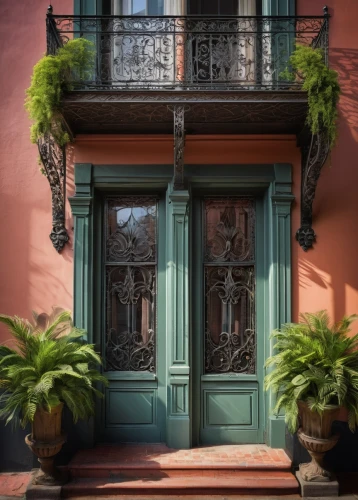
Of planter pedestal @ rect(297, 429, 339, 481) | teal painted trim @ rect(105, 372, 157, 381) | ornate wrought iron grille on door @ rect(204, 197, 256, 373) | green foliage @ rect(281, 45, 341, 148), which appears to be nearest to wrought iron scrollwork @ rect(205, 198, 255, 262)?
ornate wrought iron grille on door @ rect(204, 197, 256, 373)

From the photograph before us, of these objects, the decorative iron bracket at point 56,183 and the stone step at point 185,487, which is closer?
the stone step at point 185,487

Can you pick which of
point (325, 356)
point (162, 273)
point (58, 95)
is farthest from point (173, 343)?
point (58, 95)

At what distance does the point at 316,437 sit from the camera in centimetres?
520

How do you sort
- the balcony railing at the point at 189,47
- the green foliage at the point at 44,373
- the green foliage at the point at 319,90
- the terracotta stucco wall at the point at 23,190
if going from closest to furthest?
the green foliage at the point at 44,373, the green foliage at the point at 319,90, the balcony railing at the point at 189,47, the terracotta stucco wall at the point at 23,190

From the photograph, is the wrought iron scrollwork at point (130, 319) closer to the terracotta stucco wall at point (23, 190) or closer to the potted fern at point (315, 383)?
the terracotta stucco wall at point (23, 190)

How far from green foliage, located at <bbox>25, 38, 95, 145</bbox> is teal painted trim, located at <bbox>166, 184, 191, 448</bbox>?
155 centimetres

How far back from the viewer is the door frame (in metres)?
5.96

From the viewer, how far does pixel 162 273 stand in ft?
20.5

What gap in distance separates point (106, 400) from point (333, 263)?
316cm

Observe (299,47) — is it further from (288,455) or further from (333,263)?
(288,455)

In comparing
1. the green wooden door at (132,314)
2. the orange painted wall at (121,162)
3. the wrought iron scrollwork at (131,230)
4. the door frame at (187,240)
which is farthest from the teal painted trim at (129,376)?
the wrought iron scrollwork at (131,230)

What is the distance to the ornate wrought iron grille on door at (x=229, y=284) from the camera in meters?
6.25

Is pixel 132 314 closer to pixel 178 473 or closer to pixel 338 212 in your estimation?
pixel 178 473

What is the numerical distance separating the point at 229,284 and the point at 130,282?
3.99 feet
